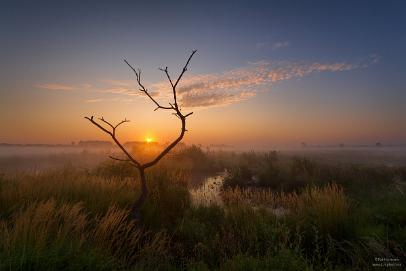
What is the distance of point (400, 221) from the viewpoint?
7.94 m

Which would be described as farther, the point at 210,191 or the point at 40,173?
the point at 210,191

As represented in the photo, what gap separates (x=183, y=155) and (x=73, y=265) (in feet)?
80.8

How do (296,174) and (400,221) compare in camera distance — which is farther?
(296,174)

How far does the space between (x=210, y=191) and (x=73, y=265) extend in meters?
12.0

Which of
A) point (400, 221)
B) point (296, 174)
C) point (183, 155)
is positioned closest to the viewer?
point (400, 221)

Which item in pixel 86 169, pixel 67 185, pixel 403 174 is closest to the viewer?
pixel 67 185

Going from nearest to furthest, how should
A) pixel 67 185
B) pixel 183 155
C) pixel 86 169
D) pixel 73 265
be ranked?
pixel 73 265
pixel 67 185
pixel 86 169
pixel 183 155

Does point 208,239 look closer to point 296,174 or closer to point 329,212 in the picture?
point 329,212

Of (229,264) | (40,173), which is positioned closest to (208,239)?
(229,264)

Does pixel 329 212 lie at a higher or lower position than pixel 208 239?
higher

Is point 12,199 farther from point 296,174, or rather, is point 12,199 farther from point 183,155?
point 183,155

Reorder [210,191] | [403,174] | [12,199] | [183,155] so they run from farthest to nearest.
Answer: [183,155] < [403,174] < [210,191] < [12,199]

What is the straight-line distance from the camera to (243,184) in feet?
64.2

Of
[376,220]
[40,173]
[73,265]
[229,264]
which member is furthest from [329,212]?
[40,173]
